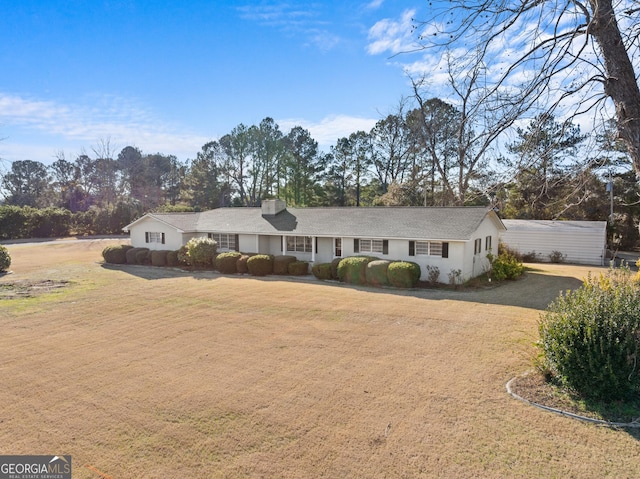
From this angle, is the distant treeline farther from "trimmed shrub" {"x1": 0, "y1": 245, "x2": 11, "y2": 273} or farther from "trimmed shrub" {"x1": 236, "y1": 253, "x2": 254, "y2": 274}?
"trimmed shrub" {"x1": 236, "y1": 253, "x2": 254, "y2": 274}

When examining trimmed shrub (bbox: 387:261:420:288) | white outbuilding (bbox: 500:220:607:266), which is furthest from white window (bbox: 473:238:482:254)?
white outbuilding (bbox: 500:220:607:266)

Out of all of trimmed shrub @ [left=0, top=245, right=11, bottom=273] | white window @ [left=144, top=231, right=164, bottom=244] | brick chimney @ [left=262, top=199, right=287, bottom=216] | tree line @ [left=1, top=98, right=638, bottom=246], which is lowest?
trimmed shrub @ [left=0, top=245, right=11, bottom=273]

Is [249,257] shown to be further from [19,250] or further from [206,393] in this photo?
[19,250]

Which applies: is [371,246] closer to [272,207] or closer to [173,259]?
[272,207]

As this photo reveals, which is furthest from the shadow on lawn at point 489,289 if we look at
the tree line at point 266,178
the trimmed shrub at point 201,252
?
the tree line at point 266,178

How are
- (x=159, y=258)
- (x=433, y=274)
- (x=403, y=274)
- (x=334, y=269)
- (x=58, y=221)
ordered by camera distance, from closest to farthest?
(x=403, y=274) < (x=433, y=274) < (x=334, y=269) < (x=159, y=258) < (x=58, y=221)

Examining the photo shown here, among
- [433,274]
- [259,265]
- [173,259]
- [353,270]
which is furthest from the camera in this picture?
[173,259]

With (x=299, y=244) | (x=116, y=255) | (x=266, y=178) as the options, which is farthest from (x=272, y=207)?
(x=266, y=178)

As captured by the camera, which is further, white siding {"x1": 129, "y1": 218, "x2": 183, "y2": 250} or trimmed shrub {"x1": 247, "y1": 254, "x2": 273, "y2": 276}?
white siding {"x1": 129, "y1": 218, "x2": 183, "y2": 250}
